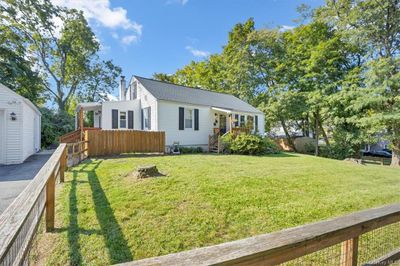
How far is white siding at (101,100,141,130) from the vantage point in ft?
49.8

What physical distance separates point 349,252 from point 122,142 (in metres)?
11.3

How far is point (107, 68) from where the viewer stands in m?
30.3

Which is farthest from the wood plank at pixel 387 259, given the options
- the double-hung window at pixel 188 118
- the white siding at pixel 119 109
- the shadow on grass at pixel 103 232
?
the white siding at pixel 119 109

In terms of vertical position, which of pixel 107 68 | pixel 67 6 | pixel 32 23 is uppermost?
pixel 67 6

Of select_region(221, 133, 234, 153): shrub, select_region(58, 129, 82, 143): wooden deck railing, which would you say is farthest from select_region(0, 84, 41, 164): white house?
select_region(221, 133, 234, 153): shrub

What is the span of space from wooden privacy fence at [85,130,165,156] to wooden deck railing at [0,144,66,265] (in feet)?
22.7

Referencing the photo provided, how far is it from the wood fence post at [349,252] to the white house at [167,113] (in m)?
12.8

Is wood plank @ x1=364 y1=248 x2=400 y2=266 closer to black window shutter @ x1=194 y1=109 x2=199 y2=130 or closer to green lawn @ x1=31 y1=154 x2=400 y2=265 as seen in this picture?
green lawn @ x1=31 y1=154 x2=400 y2=265

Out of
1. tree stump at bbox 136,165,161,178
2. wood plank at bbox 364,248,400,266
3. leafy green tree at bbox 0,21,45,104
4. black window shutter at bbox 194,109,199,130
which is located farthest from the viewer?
leafy green tree at bbox 0,21,45,104

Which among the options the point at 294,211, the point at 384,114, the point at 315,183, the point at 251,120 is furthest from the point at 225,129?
the point at 294,211

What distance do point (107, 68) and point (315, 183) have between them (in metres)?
29.6

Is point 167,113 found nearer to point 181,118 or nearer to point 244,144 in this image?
point 181,118

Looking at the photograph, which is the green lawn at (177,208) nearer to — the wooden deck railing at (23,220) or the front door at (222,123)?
the wooden deck railing at (23,220)

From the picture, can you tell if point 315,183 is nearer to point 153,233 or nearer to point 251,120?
point 153,233
